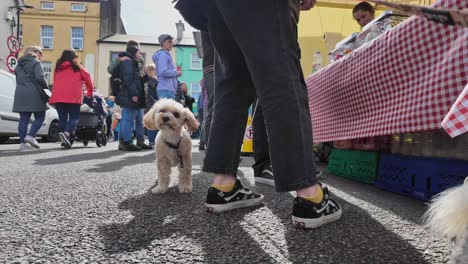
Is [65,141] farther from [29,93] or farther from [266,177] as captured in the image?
[266,177]

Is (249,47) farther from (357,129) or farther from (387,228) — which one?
(357,129)

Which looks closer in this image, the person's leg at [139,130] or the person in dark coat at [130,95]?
the person in dark coat at [130,95]

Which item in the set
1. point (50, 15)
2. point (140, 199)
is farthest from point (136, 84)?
point (50, 15)

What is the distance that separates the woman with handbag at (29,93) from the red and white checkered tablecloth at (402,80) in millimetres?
5424

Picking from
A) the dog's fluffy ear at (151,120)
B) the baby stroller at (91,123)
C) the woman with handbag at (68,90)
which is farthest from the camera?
the baby stroller at (91,123)

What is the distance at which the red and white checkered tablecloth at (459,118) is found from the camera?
1.42 metres

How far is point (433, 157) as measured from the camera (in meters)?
2.39

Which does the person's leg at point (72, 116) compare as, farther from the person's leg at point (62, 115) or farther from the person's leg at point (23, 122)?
the person's leg at point (23, 122)

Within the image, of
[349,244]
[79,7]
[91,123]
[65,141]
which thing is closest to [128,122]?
[65,141]

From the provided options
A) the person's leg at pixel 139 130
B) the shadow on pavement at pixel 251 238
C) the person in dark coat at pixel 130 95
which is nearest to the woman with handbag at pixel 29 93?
the person in dark coat at pixel 130 95

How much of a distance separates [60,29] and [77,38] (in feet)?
4.55

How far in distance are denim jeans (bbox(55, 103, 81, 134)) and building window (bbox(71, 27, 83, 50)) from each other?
25.8 meters

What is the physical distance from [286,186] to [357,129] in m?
1.45

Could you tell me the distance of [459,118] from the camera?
1444 mm
